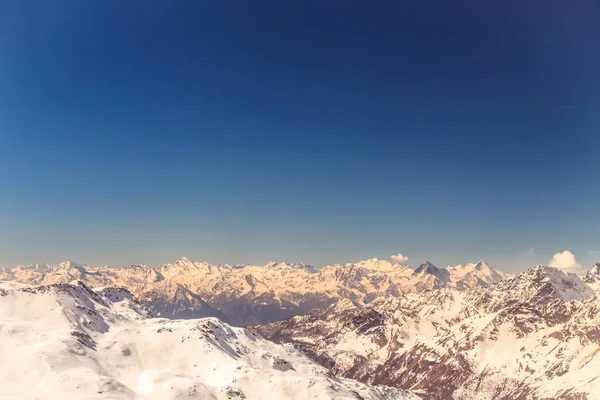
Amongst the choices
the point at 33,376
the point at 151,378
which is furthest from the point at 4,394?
the point at 151,378

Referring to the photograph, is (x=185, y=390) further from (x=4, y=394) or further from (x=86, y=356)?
(x=4, y=394)

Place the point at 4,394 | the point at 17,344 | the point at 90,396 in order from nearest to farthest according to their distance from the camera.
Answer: the point at 4,394, the point at 90,396, the point at 17,344

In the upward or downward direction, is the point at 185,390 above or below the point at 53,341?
below

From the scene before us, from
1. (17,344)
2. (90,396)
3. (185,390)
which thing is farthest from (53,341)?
(185,390)

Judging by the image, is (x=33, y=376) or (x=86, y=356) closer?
(x=33, y=376)

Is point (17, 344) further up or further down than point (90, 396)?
further up

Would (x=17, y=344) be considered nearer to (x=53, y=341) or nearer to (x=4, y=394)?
(x=53, y=341)

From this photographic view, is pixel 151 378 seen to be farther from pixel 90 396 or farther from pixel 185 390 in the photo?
pixel 90 396

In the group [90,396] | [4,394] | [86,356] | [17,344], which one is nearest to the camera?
[4,394]

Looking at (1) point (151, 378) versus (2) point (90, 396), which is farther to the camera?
(1) point (151, 378)
